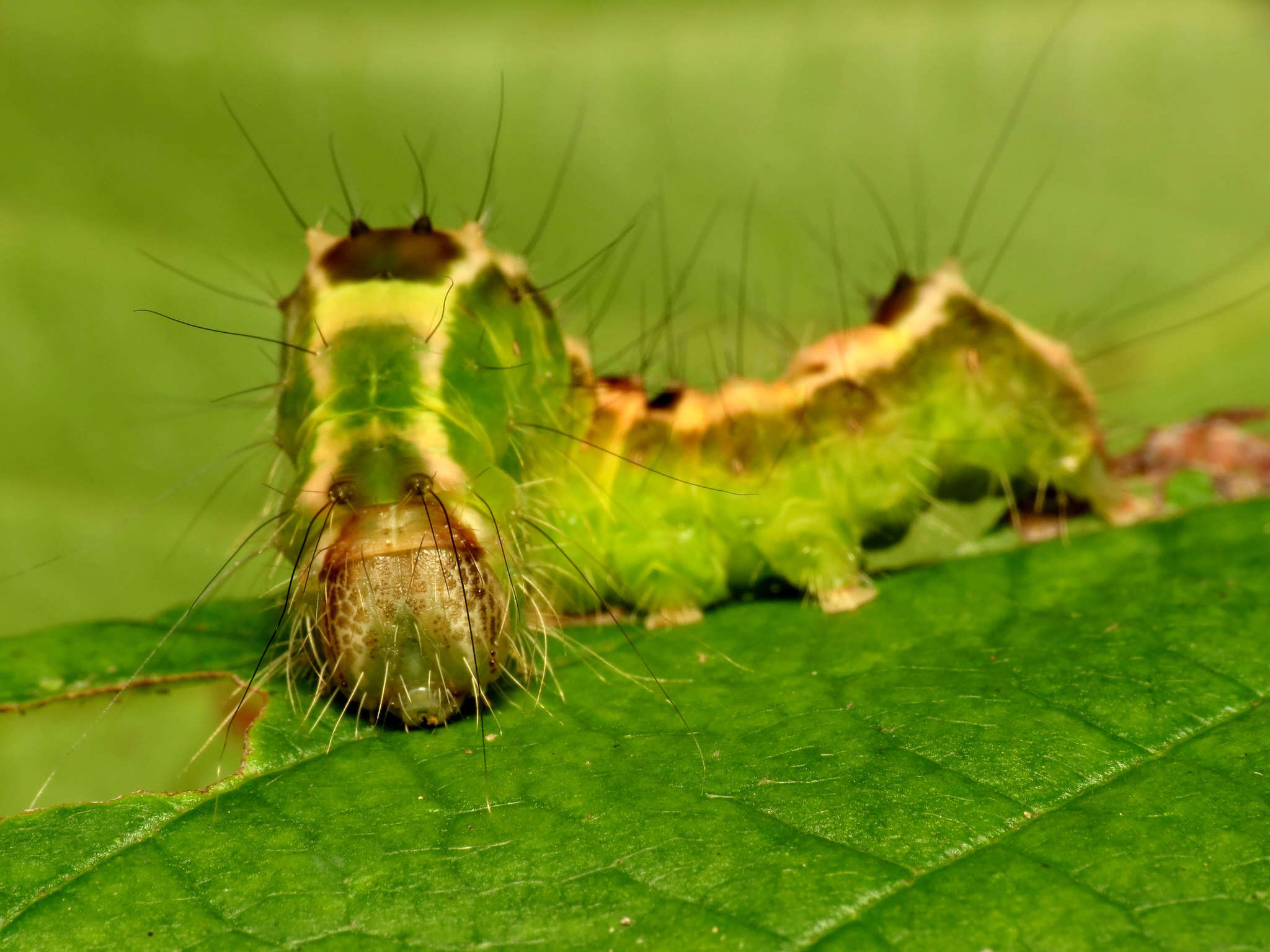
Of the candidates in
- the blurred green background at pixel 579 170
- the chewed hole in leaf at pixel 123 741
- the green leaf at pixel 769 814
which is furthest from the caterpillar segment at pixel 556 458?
the blurred green background at pixel 579 170

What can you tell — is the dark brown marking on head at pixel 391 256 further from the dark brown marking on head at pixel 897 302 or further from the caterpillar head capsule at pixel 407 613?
the dark brown marking on head at pixel 897 302

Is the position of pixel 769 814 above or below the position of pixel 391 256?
below

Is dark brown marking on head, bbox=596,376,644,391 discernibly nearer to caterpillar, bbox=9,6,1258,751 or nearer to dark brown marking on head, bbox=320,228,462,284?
caterpillar, bbox=9,6,1258,751

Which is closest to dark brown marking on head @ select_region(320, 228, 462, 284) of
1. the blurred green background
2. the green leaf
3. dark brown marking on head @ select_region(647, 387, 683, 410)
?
dark brown marking on head @ select_region(647, 387, 683, 410)

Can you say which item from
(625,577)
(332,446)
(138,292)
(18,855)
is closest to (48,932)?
(18,855)

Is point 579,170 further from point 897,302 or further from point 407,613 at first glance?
point 407,613

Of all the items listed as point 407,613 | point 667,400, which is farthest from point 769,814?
point 667,400
